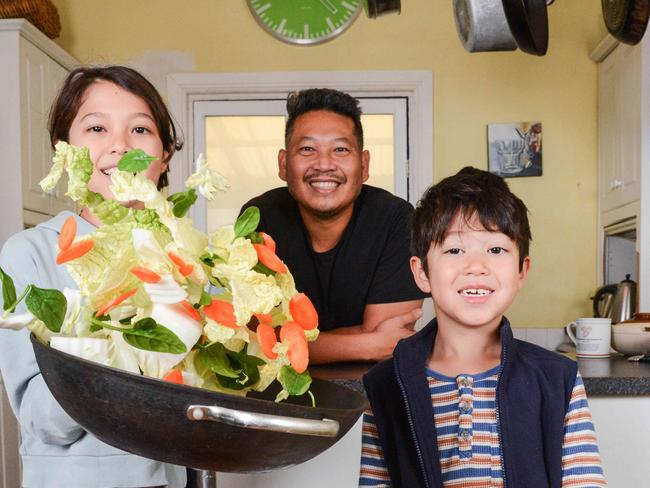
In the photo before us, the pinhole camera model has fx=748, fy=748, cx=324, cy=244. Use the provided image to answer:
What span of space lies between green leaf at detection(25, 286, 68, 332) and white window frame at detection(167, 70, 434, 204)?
266 centimetres

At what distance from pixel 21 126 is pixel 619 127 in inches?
86.9

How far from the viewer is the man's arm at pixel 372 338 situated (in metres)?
1.71

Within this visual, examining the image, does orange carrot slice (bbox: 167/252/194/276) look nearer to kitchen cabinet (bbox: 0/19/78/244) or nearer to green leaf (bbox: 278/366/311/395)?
green leaf (bbox: 278/366/311/395)

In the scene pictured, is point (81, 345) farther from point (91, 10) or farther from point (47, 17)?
point (91, 10)

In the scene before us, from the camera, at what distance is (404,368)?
1.08m

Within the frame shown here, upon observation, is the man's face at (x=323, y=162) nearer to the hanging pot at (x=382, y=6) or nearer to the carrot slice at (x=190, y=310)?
the hanging pot at (x=382, y=6)

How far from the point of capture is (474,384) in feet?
3.49

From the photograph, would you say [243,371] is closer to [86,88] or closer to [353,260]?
[86,88]

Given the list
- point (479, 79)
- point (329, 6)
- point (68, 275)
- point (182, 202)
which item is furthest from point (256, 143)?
point (182, 202)

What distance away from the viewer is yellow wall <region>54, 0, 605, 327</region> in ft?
10.3

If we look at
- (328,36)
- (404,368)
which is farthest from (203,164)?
(328,36)

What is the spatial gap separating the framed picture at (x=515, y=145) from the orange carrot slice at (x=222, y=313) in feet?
8.95

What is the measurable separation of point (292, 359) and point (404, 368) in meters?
0.57

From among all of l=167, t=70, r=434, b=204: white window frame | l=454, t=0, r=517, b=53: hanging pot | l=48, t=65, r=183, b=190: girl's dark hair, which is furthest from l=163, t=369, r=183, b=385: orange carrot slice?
l=167, t=70, r=434, b=204: white window frame
